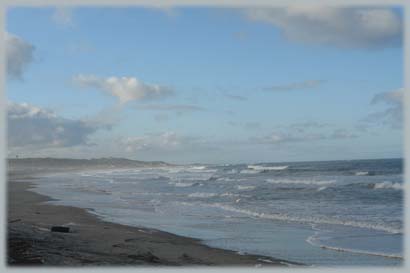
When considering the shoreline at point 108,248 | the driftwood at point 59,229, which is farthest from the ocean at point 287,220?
the driftwood at point 59,229

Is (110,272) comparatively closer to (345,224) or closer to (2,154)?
(2,154)

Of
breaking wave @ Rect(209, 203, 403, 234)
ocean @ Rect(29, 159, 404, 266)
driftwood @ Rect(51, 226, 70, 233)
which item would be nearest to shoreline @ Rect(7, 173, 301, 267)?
driftwood @ Rect(51, 226, 70, 233)

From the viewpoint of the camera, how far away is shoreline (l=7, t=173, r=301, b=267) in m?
6.95

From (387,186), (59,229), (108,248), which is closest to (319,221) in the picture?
(108,248)

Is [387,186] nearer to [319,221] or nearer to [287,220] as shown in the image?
[319,221]

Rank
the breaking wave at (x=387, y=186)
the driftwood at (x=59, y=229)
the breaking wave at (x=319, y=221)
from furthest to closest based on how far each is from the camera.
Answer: the breaking wave at (x=387, y=186), the breaking wave at (x=319, y=221), the driftwood at (x=59, y=229)

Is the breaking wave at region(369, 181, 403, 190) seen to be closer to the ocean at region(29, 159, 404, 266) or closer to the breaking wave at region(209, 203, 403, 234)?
the ocean at region(29, 159, 404, 266)

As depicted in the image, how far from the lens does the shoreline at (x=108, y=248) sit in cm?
695

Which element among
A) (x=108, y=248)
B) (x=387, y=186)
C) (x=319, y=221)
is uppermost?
(x=387, y=186)

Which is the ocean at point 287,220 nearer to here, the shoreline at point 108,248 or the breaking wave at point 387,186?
the breaking wave at point 387,186

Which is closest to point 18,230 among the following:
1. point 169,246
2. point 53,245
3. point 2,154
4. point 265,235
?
point 53,245

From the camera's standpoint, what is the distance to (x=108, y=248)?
8.26 m


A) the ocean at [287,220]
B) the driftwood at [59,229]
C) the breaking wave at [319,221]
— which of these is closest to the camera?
the ocean at [287,220]

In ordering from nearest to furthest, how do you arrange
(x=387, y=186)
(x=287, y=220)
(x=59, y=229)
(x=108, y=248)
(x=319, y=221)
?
1. (x=108, y=248)
2. (x=59, y=229)
3. (x=319, y=221)
4. (x=287, y=220)
5. (x=387, y=186)
